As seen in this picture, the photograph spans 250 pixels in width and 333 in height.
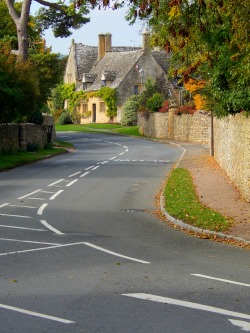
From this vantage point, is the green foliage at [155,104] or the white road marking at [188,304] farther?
the green foliage at [155,104]

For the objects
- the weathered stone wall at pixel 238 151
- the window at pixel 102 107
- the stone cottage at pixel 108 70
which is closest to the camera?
the weathered stone wall at pixel 238 151

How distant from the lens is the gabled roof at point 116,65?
9262cm

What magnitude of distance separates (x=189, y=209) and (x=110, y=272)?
7.44 meters

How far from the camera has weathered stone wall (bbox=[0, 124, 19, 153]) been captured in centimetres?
4341

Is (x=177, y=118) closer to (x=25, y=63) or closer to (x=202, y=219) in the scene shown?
(x=25, y=63)

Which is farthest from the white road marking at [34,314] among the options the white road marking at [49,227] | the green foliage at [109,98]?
the green foliage at [109,98]

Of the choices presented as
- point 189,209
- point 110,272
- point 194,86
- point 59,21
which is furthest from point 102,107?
point 110,272

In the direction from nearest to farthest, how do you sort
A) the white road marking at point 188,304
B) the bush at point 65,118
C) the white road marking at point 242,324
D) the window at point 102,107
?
the white road marking at point 242,324 → the white road marking at point 188,304 → the window at point 102,107 → the bush at point 65,118

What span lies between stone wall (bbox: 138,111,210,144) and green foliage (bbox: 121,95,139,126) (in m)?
8.13

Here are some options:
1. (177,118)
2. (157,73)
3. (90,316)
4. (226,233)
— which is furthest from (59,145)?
(90,316)

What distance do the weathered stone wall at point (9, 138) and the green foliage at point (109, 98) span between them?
148ft

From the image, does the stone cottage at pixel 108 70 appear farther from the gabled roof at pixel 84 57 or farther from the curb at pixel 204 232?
the curb at pixel 204 232

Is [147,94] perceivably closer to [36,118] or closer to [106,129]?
[106,129]

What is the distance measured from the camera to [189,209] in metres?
18.2
